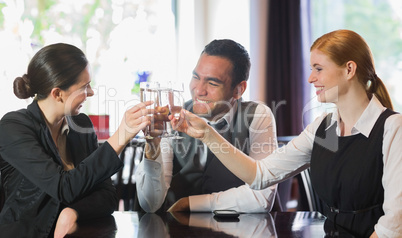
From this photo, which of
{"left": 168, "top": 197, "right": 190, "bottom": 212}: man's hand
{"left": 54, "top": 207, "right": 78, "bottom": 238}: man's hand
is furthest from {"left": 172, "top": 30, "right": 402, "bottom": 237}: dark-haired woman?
{"left": 54, "top": 207, "right": 78, "bottom": 238}: man's hand

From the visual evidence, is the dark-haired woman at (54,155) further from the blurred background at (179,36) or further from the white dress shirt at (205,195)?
the blurred background at (179,36)

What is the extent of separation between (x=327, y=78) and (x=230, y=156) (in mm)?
431

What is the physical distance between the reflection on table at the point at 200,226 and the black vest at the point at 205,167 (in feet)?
1.46

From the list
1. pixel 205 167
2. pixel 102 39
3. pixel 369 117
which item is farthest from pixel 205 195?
pixel 102 39

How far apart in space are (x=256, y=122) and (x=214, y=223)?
29.3 inches

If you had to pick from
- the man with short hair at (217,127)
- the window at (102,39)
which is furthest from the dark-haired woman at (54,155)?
the window at (102,39)

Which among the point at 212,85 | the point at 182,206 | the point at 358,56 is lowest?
the point at 182,206

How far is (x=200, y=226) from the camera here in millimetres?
1539

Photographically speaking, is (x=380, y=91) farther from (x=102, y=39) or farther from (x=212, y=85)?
(x=102, y=39)

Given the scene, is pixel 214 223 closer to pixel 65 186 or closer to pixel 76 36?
pixel 65 186

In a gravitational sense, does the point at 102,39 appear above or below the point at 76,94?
above

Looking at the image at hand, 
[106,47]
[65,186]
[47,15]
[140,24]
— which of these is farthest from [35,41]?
[65,186]

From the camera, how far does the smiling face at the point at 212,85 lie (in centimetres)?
224

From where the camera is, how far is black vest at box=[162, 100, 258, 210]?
2.17 m
